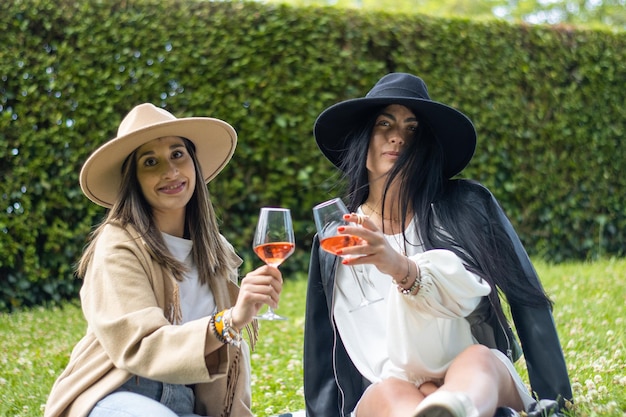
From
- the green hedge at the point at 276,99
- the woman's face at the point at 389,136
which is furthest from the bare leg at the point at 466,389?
the green hedge at the point at 276,99

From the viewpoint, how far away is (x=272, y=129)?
28.2 feet

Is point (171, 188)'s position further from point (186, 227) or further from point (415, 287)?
point (415, 287)

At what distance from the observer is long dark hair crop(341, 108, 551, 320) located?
3.37 metres

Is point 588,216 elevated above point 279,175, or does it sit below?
below

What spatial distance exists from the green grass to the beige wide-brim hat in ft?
5.58

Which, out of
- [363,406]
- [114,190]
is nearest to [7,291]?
[114,190]

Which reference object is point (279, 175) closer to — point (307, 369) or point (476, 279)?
point (307, 369)

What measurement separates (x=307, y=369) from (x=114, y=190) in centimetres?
Answer: 125

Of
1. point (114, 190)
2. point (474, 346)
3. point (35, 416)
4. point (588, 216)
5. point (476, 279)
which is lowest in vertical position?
point (588, 216)

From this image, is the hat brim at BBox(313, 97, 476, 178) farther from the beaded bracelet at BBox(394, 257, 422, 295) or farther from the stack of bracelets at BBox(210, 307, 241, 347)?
the stack of bracelets at BBox(210, 307, 241, 347)

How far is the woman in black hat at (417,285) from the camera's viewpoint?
301cm

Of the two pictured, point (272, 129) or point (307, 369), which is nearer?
point (307, 369)

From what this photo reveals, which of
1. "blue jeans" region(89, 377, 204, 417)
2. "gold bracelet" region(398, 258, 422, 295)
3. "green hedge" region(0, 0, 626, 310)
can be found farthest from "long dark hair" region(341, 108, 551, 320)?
"green hedge" region(0, 0, 626, 310)

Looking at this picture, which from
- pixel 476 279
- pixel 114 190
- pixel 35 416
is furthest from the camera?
pixel 35 416
